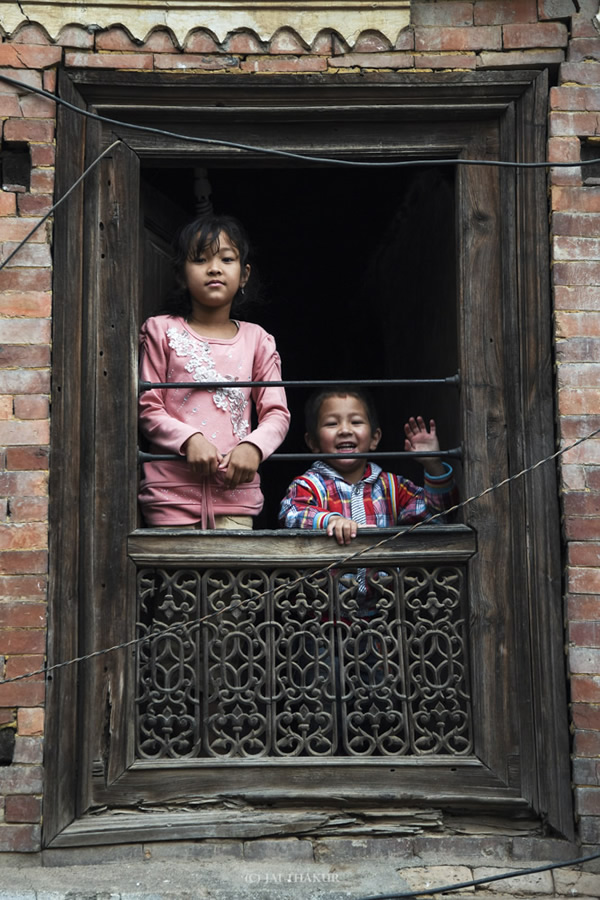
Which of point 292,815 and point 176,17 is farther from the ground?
point 176,17

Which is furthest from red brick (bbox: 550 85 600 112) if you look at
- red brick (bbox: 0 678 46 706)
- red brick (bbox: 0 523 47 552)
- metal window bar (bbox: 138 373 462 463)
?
red brick (bbox: 0 678 46 706)

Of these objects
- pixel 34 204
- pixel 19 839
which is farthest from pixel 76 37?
pixel 19 839

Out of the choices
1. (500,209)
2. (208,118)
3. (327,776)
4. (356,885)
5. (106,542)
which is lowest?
(356,885)

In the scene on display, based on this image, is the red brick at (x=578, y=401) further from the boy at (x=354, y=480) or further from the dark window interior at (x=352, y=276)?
the dark window interior at (x=352, y=276)

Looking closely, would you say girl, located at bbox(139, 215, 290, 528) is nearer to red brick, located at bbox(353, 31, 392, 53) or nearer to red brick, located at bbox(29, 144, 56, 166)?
red brick, located at bbox(29, 144, 56, 166)

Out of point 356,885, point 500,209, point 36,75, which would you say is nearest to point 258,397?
point 500,209

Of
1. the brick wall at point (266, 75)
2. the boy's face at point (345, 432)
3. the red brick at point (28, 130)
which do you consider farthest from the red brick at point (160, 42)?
the boy's face at point (345, 432)

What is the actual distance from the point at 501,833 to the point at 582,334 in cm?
183

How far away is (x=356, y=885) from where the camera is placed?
3.78 m

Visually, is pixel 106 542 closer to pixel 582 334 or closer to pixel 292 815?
pixel 292 815

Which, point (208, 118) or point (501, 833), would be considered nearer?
point (501, 833)

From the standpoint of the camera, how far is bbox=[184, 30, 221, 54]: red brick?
4285 mm

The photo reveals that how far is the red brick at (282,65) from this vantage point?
4.29m

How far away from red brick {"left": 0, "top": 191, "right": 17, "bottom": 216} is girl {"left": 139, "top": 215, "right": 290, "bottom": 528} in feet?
2.30
